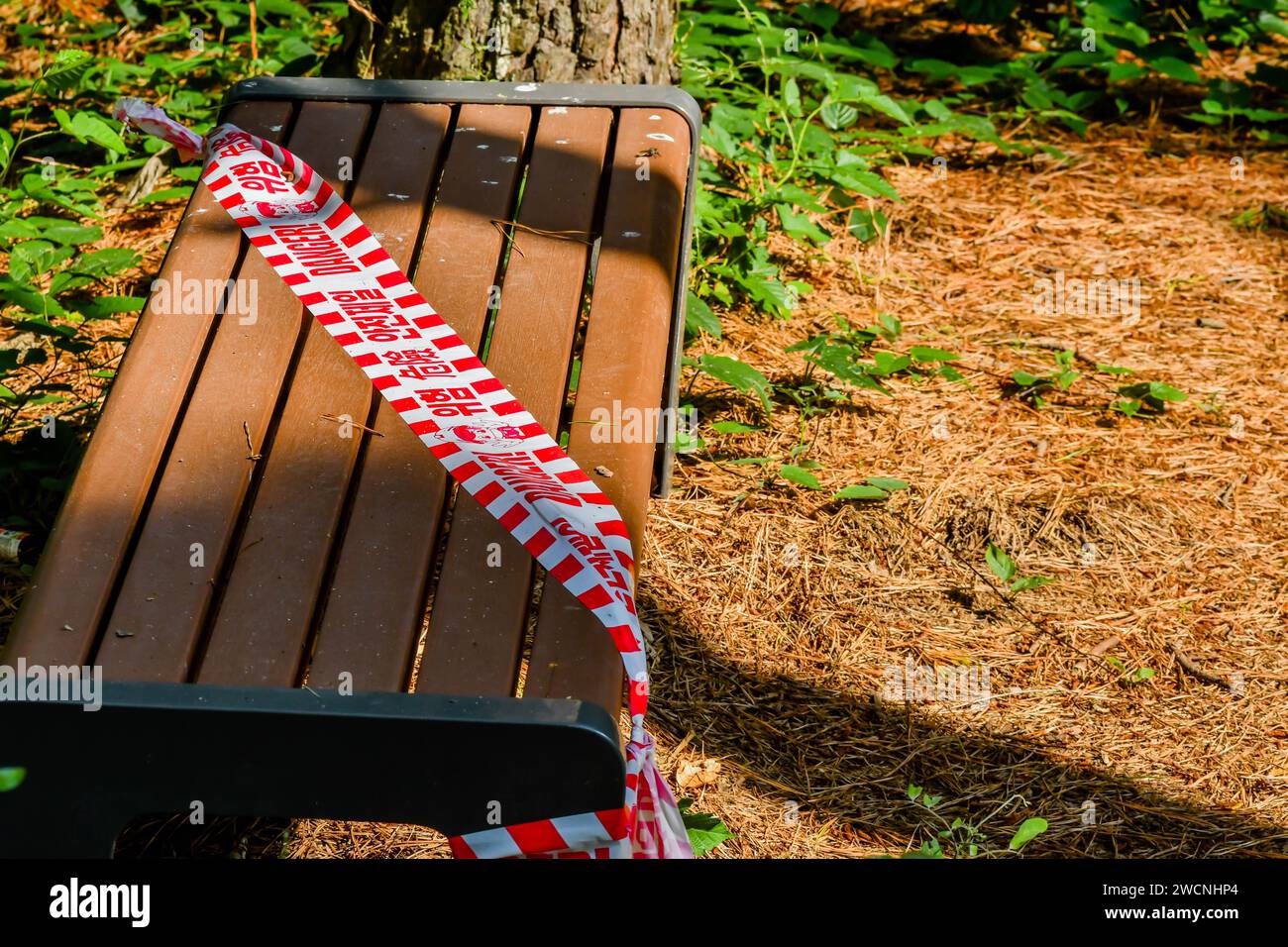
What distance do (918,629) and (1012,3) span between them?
Answer: 10.1 ft

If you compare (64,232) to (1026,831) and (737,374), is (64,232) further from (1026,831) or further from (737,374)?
(1026,831)


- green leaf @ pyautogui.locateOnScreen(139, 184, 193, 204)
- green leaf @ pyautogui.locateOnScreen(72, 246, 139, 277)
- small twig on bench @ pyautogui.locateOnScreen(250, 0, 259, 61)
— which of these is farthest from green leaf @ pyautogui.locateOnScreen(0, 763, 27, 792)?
small twig on bench @ pyautogui.locateOnScreen(250, 0, 259, 61)

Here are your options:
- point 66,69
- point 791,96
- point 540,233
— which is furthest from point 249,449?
point 791,96

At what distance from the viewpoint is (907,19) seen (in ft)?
17.6

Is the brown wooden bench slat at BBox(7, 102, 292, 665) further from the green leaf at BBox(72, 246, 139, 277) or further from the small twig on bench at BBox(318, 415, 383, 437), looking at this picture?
the green leaf at BBox(72, 246, 139, 277)

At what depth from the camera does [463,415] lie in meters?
1.98

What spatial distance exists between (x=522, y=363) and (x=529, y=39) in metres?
1.52

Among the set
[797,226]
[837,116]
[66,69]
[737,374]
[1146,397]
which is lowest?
[1146,397]

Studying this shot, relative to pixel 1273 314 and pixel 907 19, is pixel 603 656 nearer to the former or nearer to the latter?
pixel 1273 314

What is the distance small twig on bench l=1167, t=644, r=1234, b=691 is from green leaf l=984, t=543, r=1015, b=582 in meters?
0.38

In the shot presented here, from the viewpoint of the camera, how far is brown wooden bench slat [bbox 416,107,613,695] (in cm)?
167

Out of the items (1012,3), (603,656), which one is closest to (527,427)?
(603,656)

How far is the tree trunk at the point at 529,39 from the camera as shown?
128 inches

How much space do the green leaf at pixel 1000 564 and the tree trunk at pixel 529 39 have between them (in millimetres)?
1642
